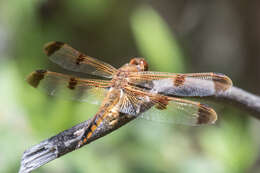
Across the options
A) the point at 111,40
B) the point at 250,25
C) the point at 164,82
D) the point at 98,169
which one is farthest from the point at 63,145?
the point at 250,25

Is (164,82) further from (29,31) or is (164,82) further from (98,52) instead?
(98,52)

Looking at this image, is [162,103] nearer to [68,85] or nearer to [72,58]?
[68,85]

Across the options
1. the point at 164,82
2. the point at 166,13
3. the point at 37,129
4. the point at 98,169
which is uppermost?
the point at 166,13

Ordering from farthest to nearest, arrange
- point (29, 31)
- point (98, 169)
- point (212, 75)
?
point (29, 31), point (98, 169), point (212, 75)

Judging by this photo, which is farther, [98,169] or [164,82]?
[98,169]

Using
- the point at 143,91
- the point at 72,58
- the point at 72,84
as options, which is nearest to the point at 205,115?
the point at 143,91

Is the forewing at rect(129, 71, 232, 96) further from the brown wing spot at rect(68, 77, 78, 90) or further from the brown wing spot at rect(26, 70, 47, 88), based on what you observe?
the brown wing spot at rect(26, 70, 47, 88)

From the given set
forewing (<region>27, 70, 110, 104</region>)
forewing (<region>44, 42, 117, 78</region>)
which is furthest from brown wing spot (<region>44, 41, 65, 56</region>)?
forewing (<region>27, 70, 110, 104</region>)

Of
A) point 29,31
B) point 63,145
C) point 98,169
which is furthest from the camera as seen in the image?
point 29,31
